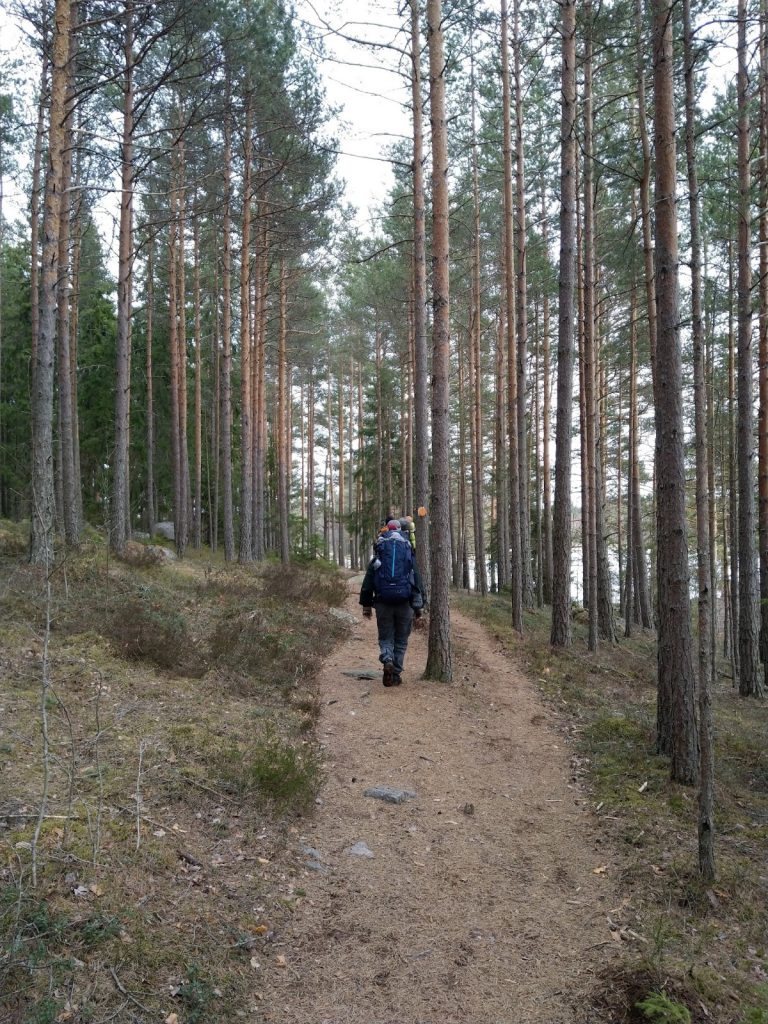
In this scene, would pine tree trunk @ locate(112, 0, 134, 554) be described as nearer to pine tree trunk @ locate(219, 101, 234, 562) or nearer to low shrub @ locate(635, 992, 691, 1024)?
pine tree trunk @ locate(219, 101, 234, 562)

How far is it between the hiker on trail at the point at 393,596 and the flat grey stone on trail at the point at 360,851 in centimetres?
404

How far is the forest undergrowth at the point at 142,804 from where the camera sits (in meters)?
3.05

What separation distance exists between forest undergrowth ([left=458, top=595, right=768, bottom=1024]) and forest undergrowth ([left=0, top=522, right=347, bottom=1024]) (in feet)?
6.61

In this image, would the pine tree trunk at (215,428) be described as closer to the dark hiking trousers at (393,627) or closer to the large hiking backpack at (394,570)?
the large hiking backpack at (394,570)

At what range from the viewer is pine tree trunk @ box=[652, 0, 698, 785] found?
5.62 m

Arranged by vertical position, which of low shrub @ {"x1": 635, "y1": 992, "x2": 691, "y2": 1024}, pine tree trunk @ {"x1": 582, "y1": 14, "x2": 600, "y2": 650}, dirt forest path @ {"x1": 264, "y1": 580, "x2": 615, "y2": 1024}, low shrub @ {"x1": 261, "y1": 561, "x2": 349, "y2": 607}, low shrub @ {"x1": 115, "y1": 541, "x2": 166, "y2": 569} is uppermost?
pine tree trunk @ {"x1": 582, "y1": 14, "x2": 600, "y2": 650}

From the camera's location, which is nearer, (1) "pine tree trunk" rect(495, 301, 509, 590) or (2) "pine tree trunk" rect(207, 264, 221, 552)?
(1) "pine tree trunk" rect(495, 301, 509, 590)

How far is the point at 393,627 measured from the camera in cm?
895

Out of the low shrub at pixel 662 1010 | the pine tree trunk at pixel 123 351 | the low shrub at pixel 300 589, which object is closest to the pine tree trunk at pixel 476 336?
the low shrub at pixel 300 589

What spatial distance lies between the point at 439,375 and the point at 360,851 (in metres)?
6.27

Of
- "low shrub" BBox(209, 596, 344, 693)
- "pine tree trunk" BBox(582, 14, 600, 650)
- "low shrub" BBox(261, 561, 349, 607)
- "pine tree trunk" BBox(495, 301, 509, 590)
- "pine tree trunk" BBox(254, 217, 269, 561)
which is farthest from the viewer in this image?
"pine tree trunk" BBox(495, 301, 509, 590)

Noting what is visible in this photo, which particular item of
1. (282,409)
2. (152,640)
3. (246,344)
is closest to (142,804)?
(152,640)

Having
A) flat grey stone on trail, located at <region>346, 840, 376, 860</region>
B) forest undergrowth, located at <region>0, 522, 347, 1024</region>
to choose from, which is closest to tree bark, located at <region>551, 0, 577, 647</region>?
forest undergrowth, located at <region>0, 522, 347, 1024</region>

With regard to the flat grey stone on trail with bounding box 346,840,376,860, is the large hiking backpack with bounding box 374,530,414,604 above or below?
above
